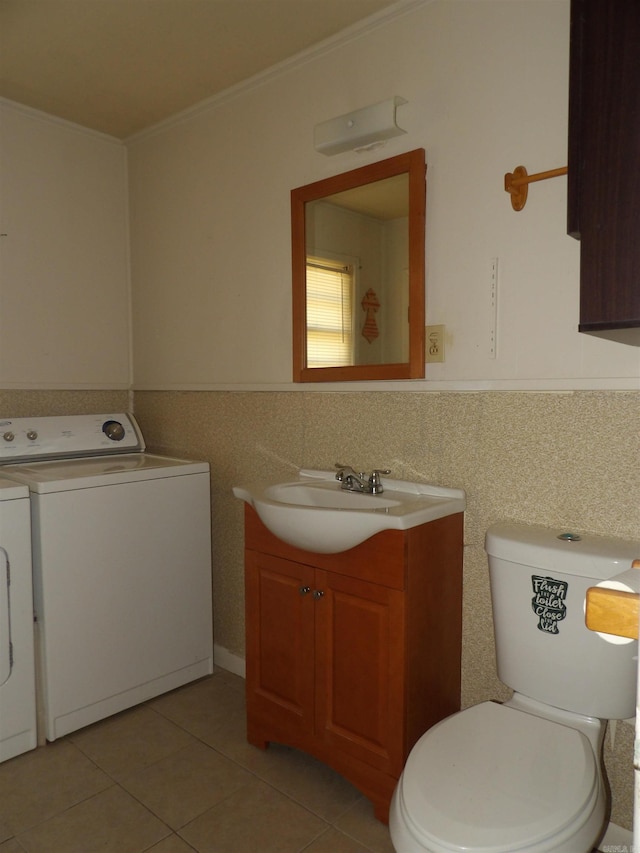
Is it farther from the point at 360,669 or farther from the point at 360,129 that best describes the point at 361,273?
the point at 360,669

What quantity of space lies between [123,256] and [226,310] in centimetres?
81

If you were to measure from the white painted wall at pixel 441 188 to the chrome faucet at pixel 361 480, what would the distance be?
0.98 feet

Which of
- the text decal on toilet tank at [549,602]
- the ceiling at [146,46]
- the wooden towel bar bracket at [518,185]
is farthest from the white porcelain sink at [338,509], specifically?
the ceiling at [146,46]

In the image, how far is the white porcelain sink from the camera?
1.55 meters

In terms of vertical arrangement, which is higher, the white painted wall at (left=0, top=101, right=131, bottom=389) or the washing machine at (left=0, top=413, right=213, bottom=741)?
the white painted wall at (left=0, top=101, right=131, bottom=389)

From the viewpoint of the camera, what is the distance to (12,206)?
2.55 metres

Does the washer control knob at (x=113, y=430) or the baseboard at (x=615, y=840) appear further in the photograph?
the washer control knob at (x=113, y=430)

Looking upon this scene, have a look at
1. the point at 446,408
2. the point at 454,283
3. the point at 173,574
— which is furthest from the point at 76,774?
the point at 454,283

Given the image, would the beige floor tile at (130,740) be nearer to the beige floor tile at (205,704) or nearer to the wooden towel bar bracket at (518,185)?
the beige floor tile at (205,704)

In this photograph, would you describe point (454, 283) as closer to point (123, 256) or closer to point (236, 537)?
point (236, 537)

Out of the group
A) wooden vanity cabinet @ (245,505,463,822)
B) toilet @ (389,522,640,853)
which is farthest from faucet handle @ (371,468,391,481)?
toilet @ (389,522,640,853)

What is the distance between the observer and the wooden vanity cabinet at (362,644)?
1.60 metres

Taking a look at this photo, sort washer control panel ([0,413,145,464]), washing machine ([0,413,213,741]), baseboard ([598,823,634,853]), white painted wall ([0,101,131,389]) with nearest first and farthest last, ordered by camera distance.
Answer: baseboard ([598,823,634,853]) → washing machine ([0,413,213,741]) → washer control panel ([0,413,145,464]) → white painted wall ([0,101,131,389])

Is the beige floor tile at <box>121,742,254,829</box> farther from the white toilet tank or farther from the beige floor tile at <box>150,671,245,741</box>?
the white toilet tank
